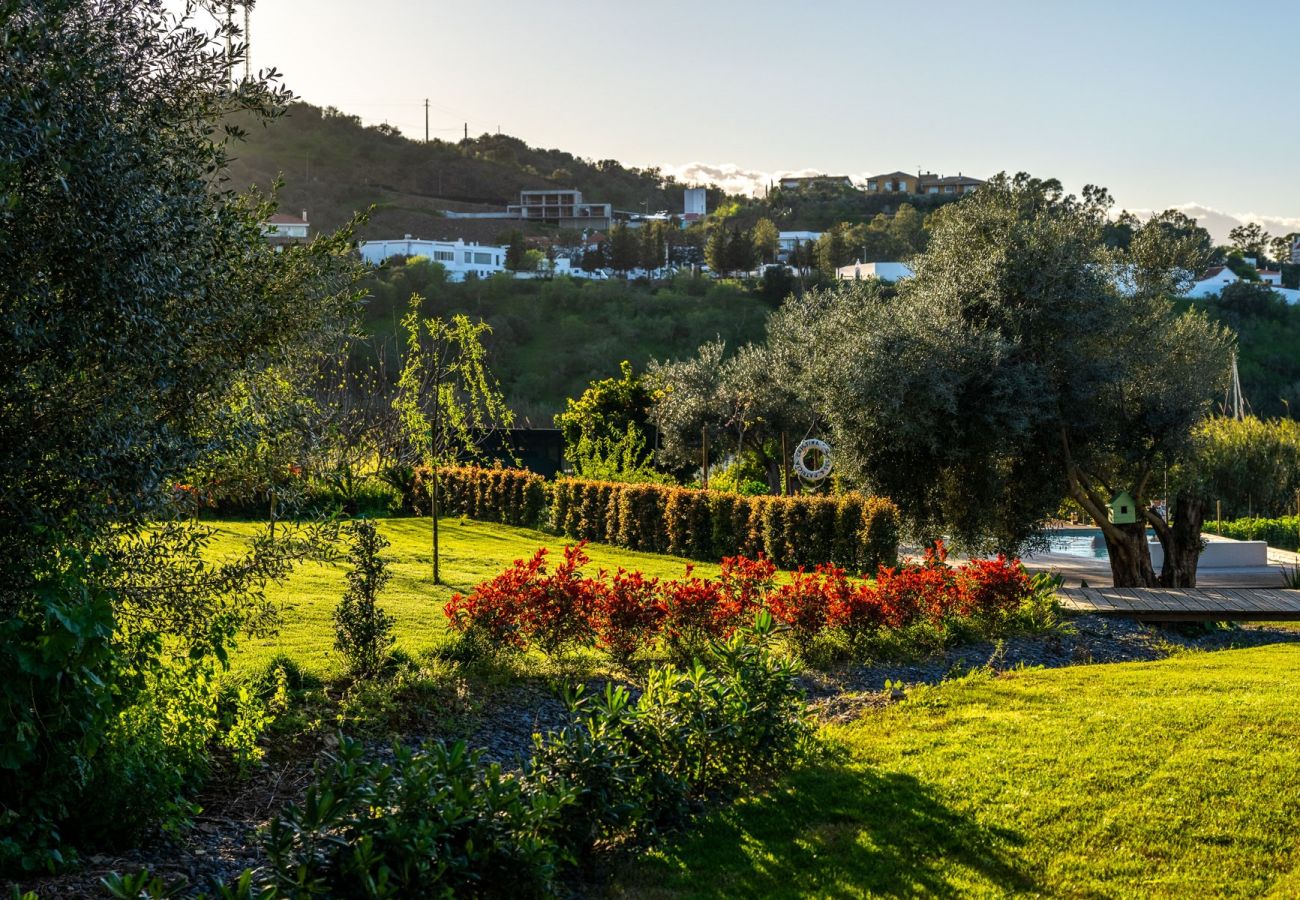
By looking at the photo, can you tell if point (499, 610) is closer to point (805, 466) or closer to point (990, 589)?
point (990, 589)

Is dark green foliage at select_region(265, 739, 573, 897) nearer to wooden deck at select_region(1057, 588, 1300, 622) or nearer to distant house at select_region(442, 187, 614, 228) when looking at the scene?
wooden deck at select_region(1057, 588, 1300, 622)

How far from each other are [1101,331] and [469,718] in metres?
8.53

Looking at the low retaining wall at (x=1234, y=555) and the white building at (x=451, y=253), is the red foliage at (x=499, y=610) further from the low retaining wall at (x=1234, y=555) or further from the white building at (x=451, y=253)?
the white building at (x=451, y=253)

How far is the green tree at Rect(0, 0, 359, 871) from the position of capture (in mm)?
3729

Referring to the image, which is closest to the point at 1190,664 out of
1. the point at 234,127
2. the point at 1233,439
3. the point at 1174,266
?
the point at 1174,266

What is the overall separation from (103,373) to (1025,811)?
444cm

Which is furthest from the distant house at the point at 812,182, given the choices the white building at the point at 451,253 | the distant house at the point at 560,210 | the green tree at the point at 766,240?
the white building at the point at 451,253

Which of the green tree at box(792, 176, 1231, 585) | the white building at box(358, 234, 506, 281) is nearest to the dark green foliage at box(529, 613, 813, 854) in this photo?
the green tree at box(792, 176, 1231, 585)

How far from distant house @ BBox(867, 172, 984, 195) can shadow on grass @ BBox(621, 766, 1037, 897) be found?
4460 inches

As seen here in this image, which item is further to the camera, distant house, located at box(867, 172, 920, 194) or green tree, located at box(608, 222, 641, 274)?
distant house, located at box(867, 172, 920, 194)

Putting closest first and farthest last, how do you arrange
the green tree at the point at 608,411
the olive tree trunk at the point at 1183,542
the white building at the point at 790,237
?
1. the olive tree trunk at the point at 1183,542
2. the green tree at the point at 608,411
3. the white building at the point at 790,237

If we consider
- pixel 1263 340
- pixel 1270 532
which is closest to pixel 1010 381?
pixel 1270 532

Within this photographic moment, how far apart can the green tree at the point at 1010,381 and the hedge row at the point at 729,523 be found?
1.43 meters

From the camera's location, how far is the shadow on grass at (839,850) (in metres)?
4.54
